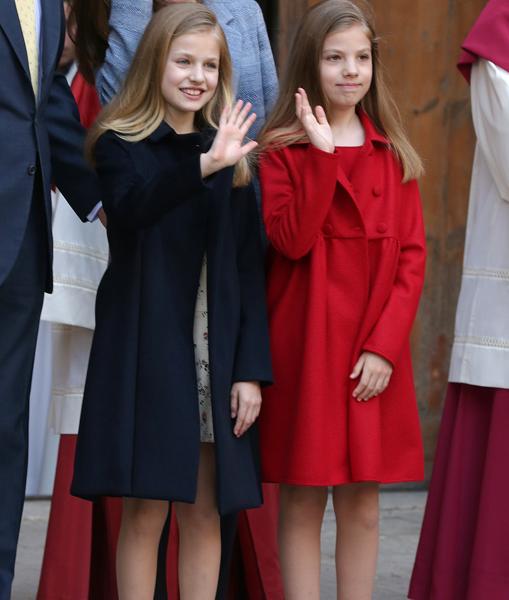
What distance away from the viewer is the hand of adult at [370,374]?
425 centimetres

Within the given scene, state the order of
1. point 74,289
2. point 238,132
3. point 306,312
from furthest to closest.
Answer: point 74,289 → point 306,312 → point 238,132

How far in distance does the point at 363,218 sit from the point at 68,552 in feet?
4.48

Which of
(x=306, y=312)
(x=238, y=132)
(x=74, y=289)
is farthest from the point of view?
(x=74, y=289)

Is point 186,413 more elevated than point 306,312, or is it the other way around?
point 306,312

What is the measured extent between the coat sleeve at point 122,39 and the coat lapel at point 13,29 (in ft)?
1.58

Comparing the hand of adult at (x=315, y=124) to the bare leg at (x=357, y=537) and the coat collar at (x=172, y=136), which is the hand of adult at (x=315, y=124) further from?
the bare leg at (x=357, y=537)

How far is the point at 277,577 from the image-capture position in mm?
4699

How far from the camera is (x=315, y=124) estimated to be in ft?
13.8

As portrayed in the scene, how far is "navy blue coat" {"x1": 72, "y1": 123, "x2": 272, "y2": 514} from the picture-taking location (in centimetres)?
401

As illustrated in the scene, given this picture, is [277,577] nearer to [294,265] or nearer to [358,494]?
[358,494]

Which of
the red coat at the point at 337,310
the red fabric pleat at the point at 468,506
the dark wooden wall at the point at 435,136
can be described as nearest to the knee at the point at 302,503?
the red coat at the point at 337,310

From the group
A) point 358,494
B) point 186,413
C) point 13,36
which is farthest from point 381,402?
point 13,36

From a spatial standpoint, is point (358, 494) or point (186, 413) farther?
point (358, 494)

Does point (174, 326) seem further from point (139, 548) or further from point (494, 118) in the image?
point (494, 118)
